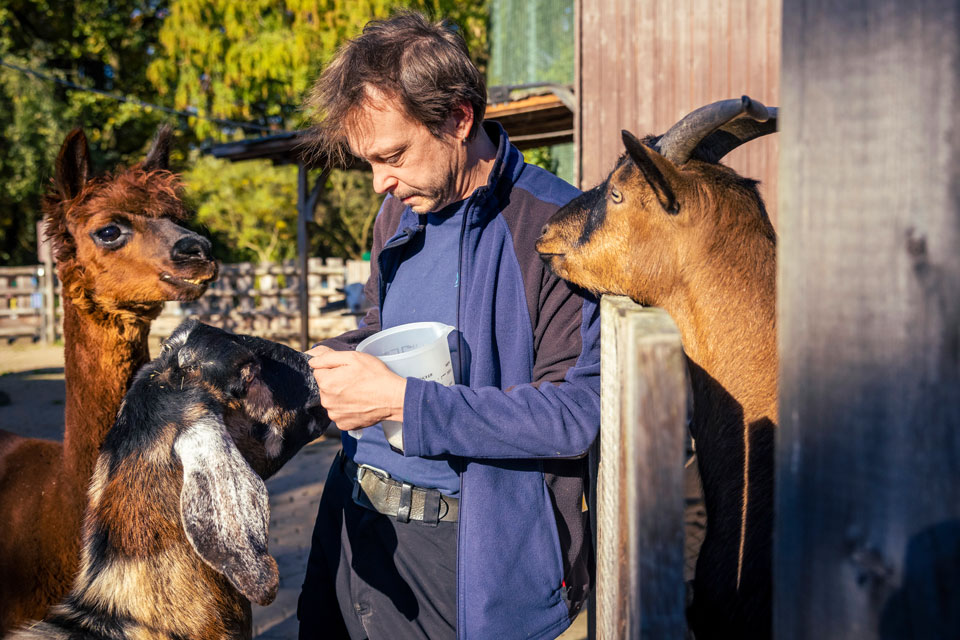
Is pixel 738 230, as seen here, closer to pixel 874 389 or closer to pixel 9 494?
pixel 874 389

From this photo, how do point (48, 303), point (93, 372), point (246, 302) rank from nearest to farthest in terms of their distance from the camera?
point (93, 372) → point (246, 302) → point (48, 303)

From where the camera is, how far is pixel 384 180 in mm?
2182

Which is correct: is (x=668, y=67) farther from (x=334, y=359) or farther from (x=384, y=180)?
(x=334, y=359)

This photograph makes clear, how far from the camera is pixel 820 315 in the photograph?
0.84 m

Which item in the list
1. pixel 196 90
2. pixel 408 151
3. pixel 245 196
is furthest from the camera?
pixel 245 196

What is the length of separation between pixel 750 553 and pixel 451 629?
93cm

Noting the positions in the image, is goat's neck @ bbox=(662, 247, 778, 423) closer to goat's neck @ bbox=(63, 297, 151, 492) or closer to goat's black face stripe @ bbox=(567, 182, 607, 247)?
goat's black face stripe @ bbox=(567, 182, 607, 247)

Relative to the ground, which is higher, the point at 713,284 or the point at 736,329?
the point at 713,284

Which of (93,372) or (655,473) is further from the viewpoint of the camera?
(93,372)

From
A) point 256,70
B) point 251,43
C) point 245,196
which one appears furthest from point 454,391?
point 245,196

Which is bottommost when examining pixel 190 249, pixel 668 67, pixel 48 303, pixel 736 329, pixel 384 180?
pixel 48 303

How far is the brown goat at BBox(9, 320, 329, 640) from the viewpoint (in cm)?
209

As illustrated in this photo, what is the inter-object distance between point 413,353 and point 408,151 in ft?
2.11

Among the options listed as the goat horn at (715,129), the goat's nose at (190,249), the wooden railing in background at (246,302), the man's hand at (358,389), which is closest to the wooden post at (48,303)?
the wooden railing in background at (246,302)
